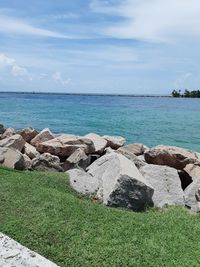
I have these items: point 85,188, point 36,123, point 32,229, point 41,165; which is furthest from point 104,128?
point 32,229

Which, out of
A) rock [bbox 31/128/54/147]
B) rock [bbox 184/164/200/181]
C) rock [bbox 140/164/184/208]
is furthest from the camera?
rock [bbox 31/128/54/147]

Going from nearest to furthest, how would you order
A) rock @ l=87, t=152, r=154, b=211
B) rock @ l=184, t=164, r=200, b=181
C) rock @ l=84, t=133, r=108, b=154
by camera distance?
rock @ l=87, t=152, r=154, b=211
rock @ l=184, t=164, r=200, b=181
rock @ l=84, t=133, r=108, b=154

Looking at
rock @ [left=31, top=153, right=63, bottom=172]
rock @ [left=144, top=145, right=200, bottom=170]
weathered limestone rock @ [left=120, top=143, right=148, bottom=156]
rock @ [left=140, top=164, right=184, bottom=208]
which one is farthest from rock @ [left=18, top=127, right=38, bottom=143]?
rock @ [left=140, top=164, right=184, bottom=208]

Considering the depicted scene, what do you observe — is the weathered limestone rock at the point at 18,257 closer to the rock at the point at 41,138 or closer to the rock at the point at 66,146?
the rock at the point at 66,146

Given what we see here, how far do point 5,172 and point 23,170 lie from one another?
4.05 feet

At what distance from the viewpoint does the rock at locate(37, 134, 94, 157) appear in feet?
46.0

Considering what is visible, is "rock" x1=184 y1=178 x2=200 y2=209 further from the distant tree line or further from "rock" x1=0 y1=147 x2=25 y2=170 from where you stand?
the distant tree line

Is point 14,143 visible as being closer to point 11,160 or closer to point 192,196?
point 11,160

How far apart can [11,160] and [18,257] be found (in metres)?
4.89

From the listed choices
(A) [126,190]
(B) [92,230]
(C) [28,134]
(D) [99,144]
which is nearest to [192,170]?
(D) [99,144]

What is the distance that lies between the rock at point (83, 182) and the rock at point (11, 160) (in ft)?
5.16

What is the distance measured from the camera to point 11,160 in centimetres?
1105

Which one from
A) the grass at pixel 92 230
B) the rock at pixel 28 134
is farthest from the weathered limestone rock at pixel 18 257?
the rock at pixel 28 134

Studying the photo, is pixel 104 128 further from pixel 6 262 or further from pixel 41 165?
pixel 6 262
